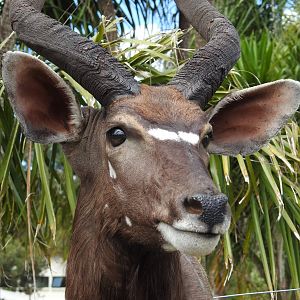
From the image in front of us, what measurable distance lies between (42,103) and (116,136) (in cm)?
57

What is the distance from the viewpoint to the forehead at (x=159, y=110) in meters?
3.65

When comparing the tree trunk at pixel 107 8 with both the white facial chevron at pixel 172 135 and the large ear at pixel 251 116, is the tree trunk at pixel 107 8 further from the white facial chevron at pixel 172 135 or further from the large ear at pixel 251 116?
the white facial chevron at pixel 172 135

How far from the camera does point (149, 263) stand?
3.79 m

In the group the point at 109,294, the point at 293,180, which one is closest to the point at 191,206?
the point at 109,294

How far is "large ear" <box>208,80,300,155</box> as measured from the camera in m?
4.26

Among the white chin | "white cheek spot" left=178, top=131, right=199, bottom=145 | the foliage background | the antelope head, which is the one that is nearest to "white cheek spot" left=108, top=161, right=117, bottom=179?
the antelope head

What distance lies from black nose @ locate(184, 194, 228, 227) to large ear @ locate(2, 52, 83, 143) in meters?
1.15

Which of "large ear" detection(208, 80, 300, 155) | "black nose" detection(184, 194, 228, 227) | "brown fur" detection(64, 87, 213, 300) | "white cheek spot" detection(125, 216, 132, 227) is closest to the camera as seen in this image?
"black nose" detection(184, 194, 228, 227)

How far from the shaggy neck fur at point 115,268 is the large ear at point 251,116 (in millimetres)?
816

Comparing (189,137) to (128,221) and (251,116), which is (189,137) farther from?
(251,116)

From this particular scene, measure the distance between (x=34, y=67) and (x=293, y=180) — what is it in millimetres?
4691

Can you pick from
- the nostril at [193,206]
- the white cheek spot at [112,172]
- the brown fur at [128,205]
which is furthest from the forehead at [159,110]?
the nostril at [193,206]

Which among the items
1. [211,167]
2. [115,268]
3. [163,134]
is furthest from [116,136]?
[211,167]

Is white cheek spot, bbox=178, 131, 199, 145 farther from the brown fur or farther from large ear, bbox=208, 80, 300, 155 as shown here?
large ear, bbox=208, 80, 300, 155
